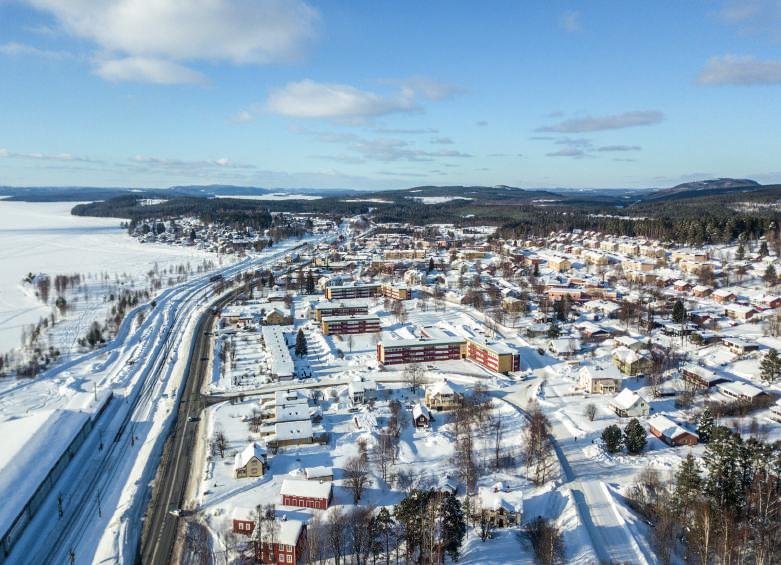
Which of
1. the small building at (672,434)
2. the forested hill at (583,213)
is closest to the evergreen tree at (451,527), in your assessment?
the small building at (672,434)

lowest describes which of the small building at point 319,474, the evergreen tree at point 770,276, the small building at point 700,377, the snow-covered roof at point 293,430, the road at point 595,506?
the road at point 595,506

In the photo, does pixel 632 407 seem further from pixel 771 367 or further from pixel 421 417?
pixel 421 417

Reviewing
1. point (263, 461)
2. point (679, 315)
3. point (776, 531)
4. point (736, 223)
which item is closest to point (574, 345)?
point (679, 315)

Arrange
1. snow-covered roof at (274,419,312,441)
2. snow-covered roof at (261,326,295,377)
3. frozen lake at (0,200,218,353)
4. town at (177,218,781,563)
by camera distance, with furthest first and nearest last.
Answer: frozen lake at (0,200,218,353), snow-covered roof at (261,326,295,377), snow-covered roof at (274,419,312,441), town at (177,218,781,563)

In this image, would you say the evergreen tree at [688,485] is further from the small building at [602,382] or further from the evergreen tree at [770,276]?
the evergreen tree at [770,276]

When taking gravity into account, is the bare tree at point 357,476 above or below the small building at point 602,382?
below

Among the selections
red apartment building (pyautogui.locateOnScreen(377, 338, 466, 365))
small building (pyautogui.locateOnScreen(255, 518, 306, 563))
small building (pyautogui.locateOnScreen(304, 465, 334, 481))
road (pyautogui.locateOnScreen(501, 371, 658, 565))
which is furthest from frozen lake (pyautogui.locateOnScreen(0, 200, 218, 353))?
road (pyautogui.locateOnScreen(501, 371, 658, 565))

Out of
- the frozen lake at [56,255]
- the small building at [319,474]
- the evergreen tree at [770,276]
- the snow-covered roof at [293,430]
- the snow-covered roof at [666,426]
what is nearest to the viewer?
the small building at [319,474]

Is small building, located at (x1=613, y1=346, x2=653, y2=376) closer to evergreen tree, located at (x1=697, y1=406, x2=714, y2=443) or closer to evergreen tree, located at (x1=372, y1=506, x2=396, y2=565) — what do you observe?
evergreen tree, located at (x1=697, y1=406, x2=714, y2=443)
